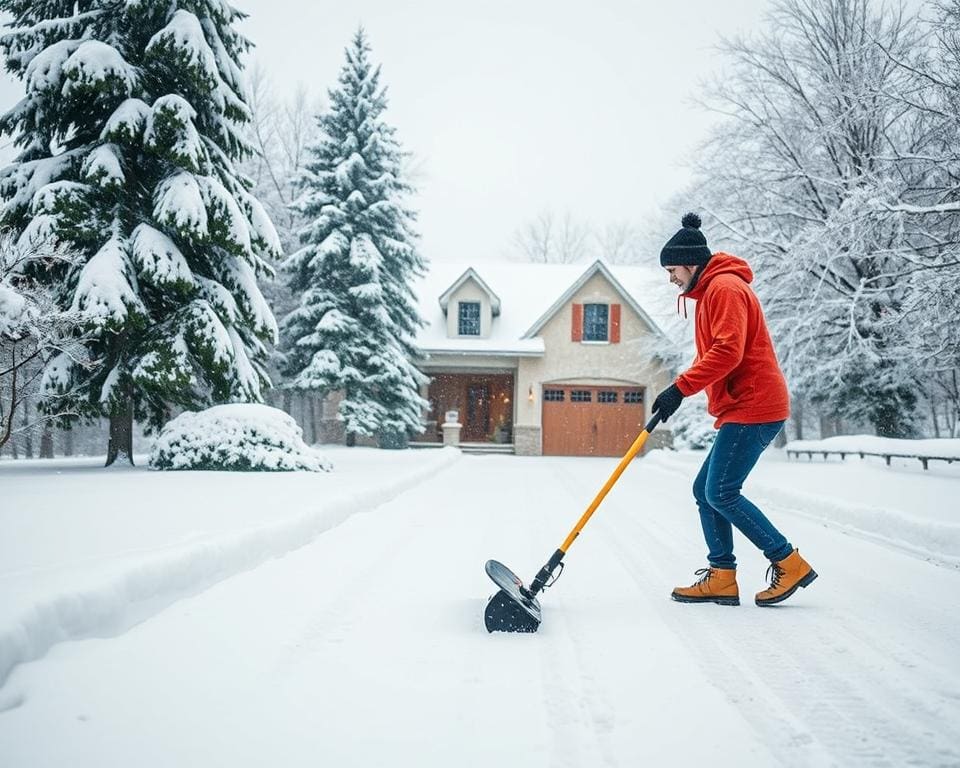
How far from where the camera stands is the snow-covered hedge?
9.45 metres

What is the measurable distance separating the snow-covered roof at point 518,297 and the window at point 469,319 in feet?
1.44

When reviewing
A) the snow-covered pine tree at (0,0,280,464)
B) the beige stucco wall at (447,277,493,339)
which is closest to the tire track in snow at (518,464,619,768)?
the snow-covered pine tree at (0,0,280,464)

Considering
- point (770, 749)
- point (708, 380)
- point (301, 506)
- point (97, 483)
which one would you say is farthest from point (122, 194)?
Answer: point (770, 749)

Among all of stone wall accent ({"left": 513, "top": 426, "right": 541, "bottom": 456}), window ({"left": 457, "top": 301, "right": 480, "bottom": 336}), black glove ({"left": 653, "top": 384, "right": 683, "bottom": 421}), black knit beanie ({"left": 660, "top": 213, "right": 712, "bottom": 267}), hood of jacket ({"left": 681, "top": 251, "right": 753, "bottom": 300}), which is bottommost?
stone wall accent ({"left": 513, "top": 426, "right": 541, "bottom": 456})

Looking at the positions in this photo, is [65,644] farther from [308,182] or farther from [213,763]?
[308,182]

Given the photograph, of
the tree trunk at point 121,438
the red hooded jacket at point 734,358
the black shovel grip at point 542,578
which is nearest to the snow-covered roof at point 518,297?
the tree trunk at point 121,438

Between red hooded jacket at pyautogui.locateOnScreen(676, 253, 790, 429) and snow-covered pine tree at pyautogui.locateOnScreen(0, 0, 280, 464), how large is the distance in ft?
28.8

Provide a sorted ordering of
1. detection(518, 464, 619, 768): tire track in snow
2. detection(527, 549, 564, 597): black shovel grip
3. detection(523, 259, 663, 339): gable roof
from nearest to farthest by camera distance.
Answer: detection(518, 464, 619, 768): tire track in snow
detection(527, 549, 564, 597): black shovel grip
detection(523, 259, 663, 339): gable roof

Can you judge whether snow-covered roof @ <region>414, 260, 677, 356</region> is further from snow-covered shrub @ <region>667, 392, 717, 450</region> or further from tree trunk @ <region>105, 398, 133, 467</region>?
tree trunk @ <region>105, 398, 133, 467</region>

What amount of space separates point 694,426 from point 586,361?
5100 millimetres

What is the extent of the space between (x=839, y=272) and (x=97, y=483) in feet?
48.5

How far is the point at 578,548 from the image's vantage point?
16.5 ft

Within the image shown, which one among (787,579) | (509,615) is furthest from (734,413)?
(509,615)

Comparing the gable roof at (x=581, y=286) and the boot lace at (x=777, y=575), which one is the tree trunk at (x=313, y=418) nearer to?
the gable roof at (x=581, y=286)
